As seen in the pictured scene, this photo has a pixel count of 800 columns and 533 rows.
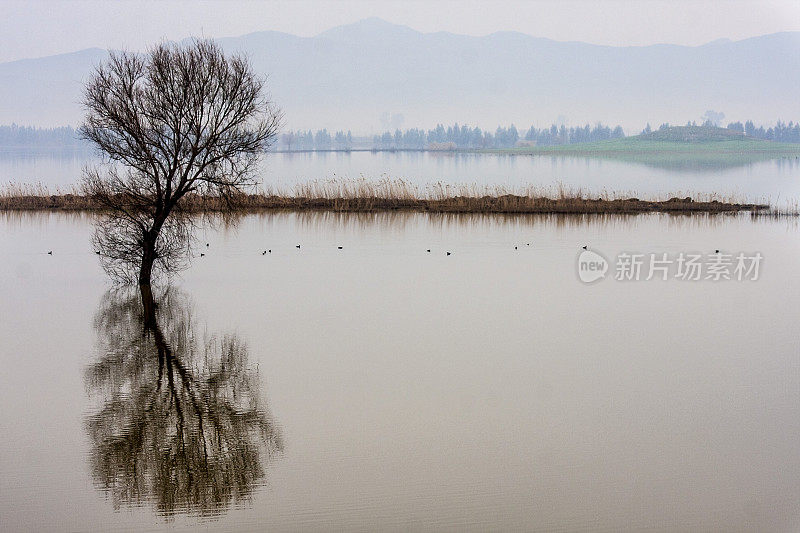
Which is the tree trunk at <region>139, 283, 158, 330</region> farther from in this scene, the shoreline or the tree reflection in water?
the shoreline

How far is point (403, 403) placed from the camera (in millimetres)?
11555

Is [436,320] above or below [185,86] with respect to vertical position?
below

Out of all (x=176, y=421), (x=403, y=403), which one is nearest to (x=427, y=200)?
(x=403, y=403)

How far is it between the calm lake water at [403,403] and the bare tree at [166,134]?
5.85 ft

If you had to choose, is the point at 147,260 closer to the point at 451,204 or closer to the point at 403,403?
the point at 403,403

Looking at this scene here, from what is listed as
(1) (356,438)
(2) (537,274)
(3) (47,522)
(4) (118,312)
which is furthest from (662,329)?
(3) (47,522)

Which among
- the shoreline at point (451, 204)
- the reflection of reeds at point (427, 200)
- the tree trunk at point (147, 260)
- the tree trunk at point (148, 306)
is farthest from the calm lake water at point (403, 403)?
the reflection of reeds at point (427, 200)

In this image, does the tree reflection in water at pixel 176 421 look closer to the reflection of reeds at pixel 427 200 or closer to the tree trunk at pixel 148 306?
the tree trunk at pixel 148 306

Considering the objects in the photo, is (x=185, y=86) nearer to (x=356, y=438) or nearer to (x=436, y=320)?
(x=436, y=320)

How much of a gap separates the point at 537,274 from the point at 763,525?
14.0 meters

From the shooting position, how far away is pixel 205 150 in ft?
67.2

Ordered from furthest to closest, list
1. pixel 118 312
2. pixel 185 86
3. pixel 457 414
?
1. pixel 185 86
2. pixel 118 312
3. pixel 457 414

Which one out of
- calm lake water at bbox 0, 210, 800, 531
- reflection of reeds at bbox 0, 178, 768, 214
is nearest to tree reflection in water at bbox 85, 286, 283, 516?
calm lake water at bbox 0, 210, 800, 531

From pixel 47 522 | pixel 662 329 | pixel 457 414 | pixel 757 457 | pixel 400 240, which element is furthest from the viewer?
pixel 400 240
